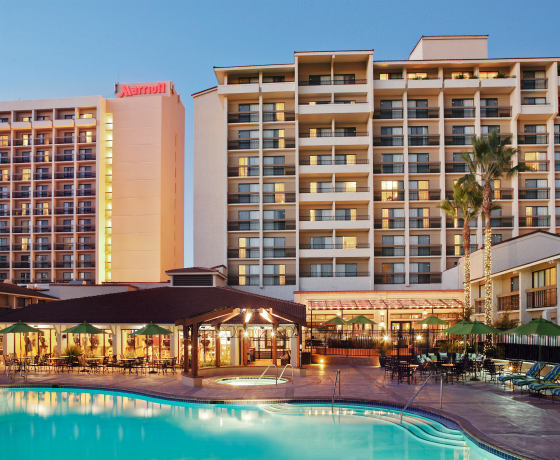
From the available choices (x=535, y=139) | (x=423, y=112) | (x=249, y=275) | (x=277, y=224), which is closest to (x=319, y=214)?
(x=277, y=224)

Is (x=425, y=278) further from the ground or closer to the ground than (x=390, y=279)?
further from the ground

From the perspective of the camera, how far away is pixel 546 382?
19312 millimetres

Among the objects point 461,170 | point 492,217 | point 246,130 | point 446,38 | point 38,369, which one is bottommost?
point 38,369

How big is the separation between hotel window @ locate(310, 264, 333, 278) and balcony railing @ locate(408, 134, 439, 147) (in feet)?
48.3

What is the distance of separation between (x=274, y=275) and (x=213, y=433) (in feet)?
114

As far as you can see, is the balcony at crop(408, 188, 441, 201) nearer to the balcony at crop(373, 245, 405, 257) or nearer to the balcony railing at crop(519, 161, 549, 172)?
the balcony at crop(373, 245, 405, 257)

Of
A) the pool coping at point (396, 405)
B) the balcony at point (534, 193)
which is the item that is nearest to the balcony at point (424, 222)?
the balcony at point (534, 193)

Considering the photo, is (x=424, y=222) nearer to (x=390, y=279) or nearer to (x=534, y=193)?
(x=390, y=279)

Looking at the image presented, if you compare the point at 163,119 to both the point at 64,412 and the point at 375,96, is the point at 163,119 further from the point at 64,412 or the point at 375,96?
the point at 64,412

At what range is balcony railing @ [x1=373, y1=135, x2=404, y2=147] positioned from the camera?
5259cm

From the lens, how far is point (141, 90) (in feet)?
226

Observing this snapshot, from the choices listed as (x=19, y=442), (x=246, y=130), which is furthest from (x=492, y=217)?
(x=19, y=442)

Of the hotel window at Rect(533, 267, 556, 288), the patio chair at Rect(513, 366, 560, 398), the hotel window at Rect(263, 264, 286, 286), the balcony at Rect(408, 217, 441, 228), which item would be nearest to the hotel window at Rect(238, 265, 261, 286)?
the hotel window at Rect(263, 264, 286, 286)

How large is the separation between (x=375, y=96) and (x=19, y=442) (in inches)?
1793
